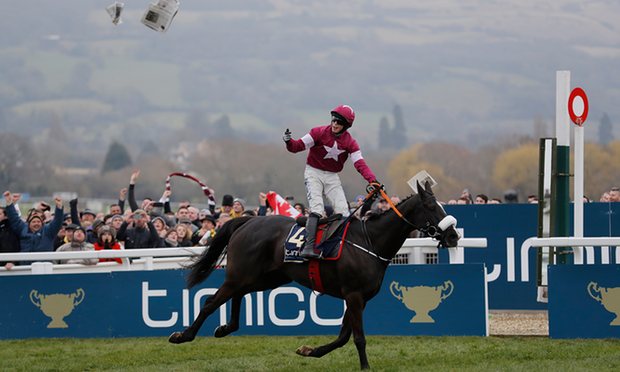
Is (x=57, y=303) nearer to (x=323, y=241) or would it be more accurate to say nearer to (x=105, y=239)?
(x=105, y=239)

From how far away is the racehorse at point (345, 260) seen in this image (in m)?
9.86

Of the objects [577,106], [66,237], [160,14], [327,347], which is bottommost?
[327,347]

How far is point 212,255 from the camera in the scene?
35.6ft

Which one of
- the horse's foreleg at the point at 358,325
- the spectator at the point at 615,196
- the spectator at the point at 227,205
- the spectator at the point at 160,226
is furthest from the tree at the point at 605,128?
the horse's foreleg at the point at 358,325

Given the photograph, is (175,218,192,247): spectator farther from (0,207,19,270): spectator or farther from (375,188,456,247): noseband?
(375,188,456,247): noseband

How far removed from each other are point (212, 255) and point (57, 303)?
Answer: 292 cm

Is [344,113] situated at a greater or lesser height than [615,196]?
greater

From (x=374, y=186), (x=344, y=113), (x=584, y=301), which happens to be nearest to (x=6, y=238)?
(x=344, y=113)

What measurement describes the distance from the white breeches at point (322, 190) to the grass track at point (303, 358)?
1.48 meters

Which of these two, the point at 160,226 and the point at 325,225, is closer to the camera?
the point at 325,225

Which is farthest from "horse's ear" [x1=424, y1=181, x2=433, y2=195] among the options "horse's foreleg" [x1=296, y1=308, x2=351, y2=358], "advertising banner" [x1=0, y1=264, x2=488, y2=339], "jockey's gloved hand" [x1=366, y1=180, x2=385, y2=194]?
"advertising banner" [x1=0, y1=264, x2=488, y2=339]

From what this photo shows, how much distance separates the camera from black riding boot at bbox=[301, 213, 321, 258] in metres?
9.97

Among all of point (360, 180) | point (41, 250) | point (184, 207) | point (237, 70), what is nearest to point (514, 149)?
point (360, 180)

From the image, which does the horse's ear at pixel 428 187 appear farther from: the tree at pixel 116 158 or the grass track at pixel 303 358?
the tree at pixel 116 158
